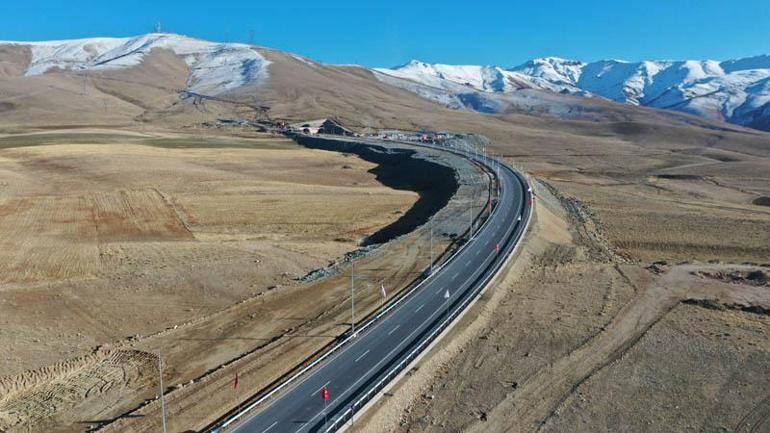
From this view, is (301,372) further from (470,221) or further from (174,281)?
(470,221)

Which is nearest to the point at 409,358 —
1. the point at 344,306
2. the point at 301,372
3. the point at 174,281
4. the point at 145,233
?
the point at 301,372

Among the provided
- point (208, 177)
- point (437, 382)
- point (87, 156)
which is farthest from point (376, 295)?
point (87, 156)

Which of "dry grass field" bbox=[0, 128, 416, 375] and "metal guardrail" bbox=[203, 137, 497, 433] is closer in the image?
"metal guardrail" bbox=[203, 137, 497, 433]

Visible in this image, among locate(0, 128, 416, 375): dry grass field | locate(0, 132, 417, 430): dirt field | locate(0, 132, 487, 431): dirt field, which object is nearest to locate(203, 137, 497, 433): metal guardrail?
locate(0, 132, 487, 431): dirt field

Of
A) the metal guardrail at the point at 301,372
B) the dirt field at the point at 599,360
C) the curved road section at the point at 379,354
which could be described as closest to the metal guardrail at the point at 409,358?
the curved road section at the point at 379,354

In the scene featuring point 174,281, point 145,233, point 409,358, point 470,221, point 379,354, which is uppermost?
point 470,221

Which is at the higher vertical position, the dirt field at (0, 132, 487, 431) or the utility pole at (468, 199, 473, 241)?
the utility pole at (468, 199, 473, 241)

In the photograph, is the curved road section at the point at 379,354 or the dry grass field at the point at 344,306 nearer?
the curved road section at the point at 379,354

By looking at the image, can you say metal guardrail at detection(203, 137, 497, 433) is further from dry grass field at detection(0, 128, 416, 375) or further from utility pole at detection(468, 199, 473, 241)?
utility pole at detection(468, 199, 473, 241)

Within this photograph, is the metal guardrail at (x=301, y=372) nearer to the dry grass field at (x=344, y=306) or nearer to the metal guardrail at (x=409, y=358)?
the dry grass field at (x=344, y=306)
